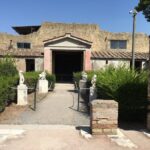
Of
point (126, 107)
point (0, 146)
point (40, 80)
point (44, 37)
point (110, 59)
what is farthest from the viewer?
point (44, 37)

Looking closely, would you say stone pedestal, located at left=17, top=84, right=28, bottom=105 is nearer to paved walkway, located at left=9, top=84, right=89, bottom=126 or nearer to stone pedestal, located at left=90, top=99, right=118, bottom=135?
paved walkway, located at left=9, top=84, right=89, bottom=126

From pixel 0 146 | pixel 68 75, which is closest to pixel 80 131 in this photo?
pixel 0 146

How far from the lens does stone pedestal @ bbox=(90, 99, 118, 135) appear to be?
7.60 m

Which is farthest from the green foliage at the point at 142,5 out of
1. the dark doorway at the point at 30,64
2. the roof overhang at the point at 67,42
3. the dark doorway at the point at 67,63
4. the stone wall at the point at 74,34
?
the dark doorway at the point at 30,64

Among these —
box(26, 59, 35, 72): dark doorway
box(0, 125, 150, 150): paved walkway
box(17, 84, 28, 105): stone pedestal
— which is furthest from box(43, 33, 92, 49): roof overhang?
box(0, 125, 150, 150): paved walkway

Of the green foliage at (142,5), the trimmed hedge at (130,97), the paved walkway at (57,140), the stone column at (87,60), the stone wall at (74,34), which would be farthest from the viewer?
the stone wall at (74,34)

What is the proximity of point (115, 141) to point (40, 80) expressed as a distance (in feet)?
44.0

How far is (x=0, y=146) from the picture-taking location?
258 inches

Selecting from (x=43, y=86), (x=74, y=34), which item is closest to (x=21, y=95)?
(x=43, y=86)

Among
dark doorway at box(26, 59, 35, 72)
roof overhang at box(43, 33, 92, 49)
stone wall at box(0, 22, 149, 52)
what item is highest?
stone wall at box(0, 22, 149, 52)

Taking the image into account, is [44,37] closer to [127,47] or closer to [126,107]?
[127,47]

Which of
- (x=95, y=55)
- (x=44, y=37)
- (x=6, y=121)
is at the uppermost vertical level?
(x=44, y=37)

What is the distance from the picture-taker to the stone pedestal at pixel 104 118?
7598 mm

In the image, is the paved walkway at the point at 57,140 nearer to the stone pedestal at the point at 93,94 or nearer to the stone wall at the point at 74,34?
the stone pedestal at the point at 93,94
